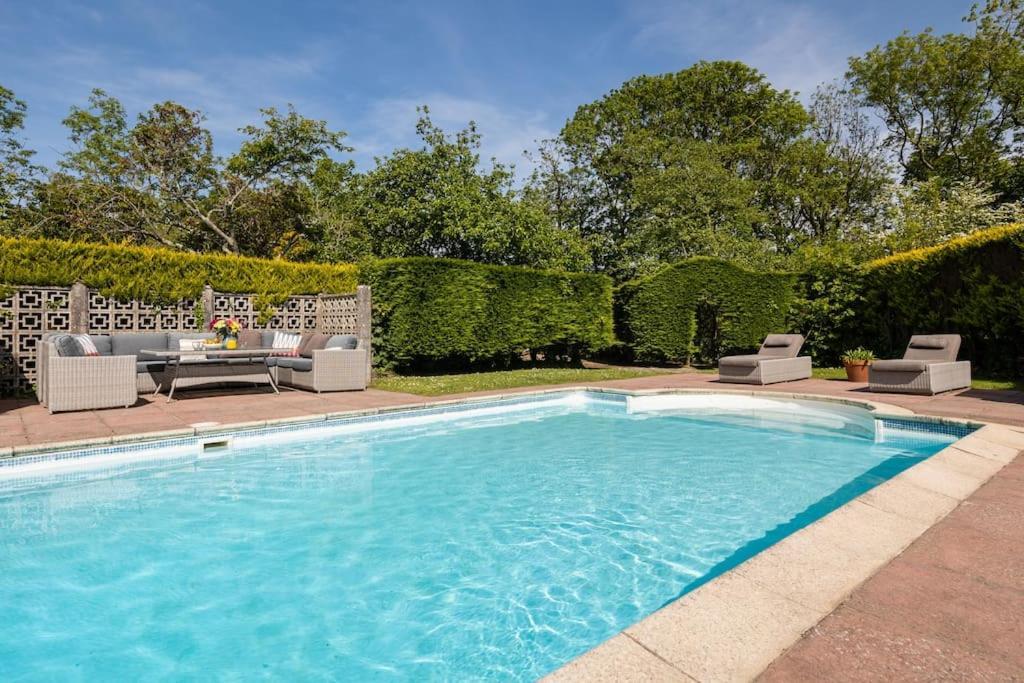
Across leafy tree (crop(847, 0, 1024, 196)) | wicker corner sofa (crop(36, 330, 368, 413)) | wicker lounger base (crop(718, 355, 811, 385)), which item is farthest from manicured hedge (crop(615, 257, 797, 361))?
leafy tree (crop(847, 0, 1024, 196))

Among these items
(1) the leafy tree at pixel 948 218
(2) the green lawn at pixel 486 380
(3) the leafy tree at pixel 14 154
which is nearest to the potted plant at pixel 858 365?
(2) the green lawn at pixel 486 380

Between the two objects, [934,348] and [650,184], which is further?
[650,184]

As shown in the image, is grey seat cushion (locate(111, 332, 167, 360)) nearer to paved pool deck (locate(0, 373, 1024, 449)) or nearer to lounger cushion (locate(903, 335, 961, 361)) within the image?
paved pool deck (locate(0, 373, 1024, 449))

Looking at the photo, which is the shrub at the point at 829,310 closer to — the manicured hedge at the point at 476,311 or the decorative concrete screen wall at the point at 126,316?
the manicured hedge at the point at 476,311

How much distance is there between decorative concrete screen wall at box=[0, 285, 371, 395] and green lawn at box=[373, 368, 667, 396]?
1266 millimetres

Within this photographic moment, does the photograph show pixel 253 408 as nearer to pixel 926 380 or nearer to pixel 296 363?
pixel 296 363

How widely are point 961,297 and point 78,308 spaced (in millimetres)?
17484

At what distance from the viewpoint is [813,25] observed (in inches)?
704

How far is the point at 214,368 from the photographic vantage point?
A: 938cm

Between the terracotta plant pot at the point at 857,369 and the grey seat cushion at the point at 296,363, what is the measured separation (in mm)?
10786

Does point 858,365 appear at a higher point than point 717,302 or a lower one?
lower

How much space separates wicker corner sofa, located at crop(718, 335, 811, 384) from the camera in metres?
10.9

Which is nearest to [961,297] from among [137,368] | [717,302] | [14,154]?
[717,302]

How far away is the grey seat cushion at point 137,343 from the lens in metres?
9.27
